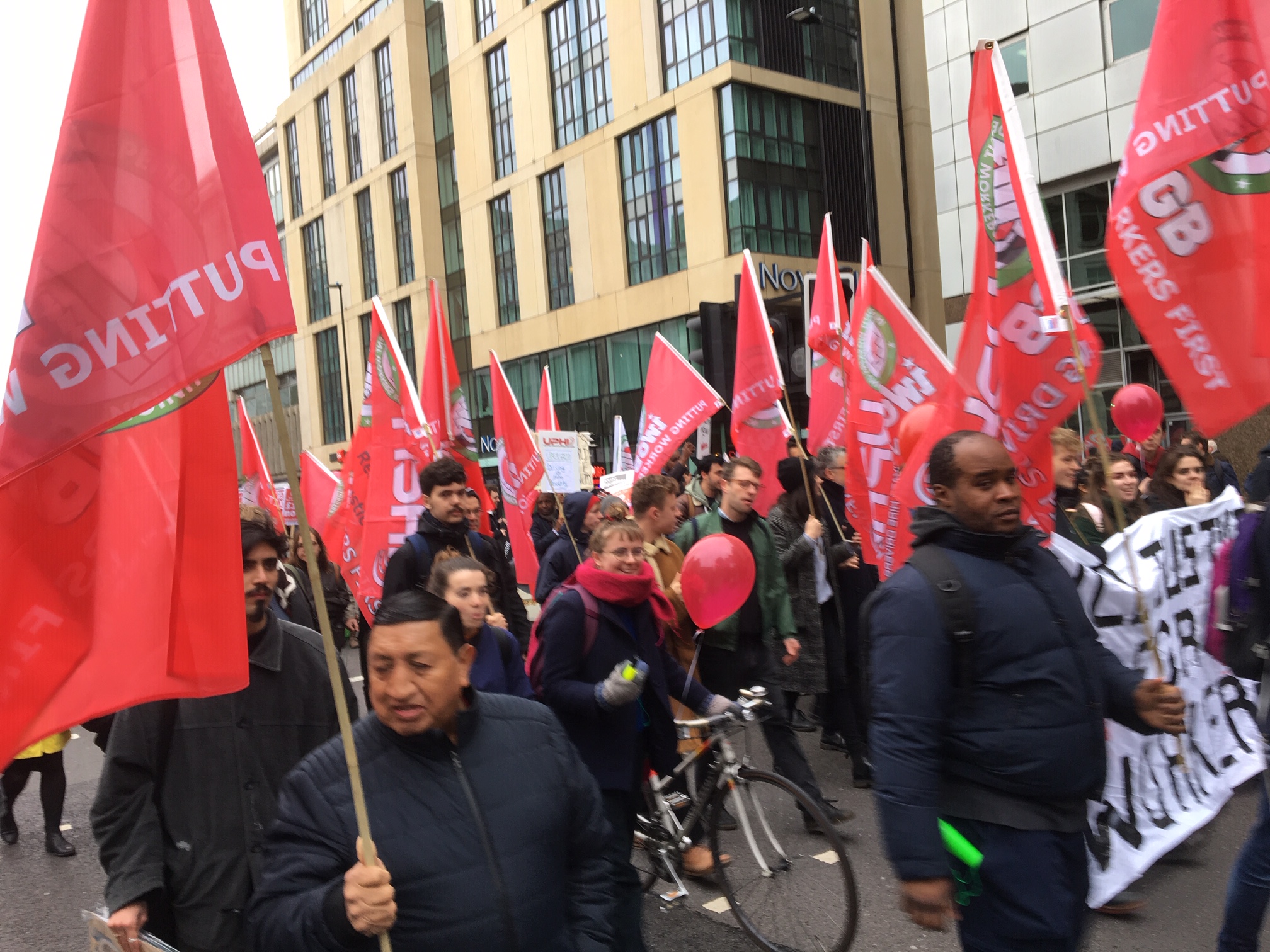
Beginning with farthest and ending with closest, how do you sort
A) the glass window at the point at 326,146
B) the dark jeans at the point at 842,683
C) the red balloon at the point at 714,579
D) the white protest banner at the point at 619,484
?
the glass window at the point at 326,146
the white protest banner at the point at 619,484
the dark jeans at the point at 842,683
the red balloon at the point at 714,579

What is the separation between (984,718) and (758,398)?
6.15 meters

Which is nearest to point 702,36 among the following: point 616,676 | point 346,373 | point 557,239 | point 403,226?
point 557,239

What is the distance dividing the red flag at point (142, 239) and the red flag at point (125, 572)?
0.18 m

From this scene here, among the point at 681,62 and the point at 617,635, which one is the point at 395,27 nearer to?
the point at 681,62

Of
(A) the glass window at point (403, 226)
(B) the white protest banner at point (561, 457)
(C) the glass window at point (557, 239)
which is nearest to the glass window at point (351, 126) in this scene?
(A) the glass window at point (403, 226)

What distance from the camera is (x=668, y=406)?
32.4 ft

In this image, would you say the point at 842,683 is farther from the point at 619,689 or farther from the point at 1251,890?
the point at 1251,890

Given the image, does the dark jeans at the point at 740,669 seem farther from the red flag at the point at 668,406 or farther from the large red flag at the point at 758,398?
the red flag at the point at 668,406

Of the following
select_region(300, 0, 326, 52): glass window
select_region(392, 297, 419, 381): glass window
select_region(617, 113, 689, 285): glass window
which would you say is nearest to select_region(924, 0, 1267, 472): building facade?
select_region(617, 113, 689, 285): glass window

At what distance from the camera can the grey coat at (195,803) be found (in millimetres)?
2703

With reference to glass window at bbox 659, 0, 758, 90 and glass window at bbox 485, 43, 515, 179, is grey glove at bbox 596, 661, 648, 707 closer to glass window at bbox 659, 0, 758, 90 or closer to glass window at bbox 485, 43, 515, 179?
glass window at bbox 659, 0, 758, 90

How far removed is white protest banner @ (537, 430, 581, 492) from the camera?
38.8 ft

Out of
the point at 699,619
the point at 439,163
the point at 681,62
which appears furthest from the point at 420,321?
the point at 699,619

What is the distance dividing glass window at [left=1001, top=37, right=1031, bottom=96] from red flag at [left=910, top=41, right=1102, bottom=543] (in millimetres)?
20494
